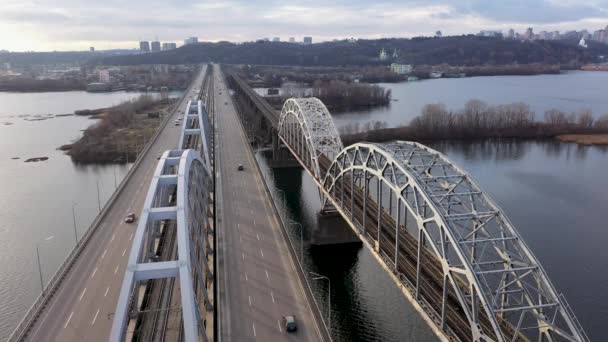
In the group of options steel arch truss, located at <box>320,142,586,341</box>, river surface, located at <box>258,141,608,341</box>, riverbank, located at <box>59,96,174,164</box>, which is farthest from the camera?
riverbank, located at <box>59,96,174,164</box>

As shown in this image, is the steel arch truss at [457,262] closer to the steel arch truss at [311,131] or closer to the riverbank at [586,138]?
the steel arch truss at [311,131]

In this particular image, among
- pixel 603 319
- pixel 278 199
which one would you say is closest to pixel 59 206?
pixel 278 199

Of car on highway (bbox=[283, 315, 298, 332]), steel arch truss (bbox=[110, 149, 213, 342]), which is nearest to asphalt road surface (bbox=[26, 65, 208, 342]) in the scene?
steel arch truss (bbox=[110, 149, 213, 342])

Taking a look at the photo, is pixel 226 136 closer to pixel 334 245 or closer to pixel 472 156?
pixel 334 245

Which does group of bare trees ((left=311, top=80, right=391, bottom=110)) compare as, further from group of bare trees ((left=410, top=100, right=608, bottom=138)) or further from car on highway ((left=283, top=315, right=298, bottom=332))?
car on highway ((left=283, top=315, right=298, bottom=332))

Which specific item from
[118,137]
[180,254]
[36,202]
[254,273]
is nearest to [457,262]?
[254,273]

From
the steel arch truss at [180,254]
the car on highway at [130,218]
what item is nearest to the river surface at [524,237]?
the steel arch truss at [180,254]
